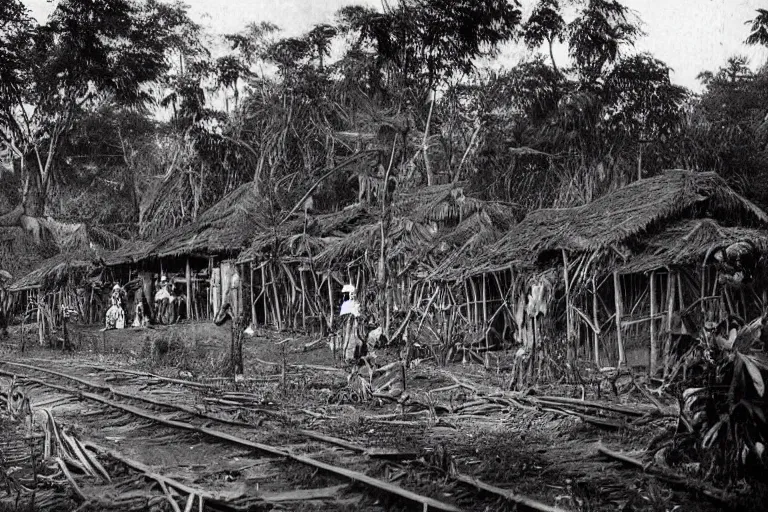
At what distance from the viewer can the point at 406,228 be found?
18547 mm

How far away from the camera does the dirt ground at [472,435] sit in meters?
5.60

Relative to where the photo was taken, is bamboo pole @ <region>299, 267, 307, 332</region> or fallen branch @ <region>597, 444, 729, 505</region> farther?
bamboo pole @ <region>299, 267, 307, 332</region>

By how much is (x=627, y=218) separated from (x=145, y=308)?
17.3 meters

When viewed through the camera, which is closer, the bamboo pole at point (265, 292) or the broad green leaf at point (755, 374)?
the broad green leaf at point (755, 374)

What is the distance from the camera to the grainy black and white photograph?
6250 mm

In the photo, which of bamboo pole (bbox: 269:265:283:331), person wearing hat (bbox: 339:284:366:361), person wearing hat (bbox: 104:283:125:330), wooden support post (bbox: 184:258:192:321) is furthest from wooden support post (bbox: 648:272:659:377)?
person wearing hat (bbox: 104:283:125:330)

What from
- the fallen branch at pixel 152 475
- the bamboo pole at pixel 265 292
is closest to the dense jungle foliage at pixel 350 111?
the bamboo pole at pixel 265 292

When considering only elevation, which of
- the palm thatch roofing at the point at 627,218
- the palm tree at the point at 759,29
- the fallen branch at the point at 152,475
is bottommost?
the fallen branch at the point at 152,475

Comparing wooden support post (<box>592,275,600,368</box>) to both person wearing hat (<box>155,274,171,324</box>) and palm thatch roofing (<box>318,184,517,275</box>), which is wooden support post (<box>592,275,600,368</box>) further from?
person wearing hat (<box>155,274,171,324</box>)

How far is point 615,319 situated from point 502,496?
809 cm

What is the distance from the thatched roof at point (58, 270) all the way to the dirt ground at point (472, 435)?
9427 millimetres

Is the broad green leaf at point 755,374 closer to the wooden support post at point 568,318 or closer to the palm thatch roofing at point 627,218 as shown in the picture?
the wooden support post at point 568,318

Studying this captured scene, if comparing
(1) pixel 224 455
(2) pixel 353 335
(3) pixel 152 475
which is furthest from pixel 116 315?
(3) pixel 152 475

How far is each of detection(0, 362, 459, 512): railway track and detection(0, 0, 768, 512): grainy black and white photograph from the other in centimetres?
5
